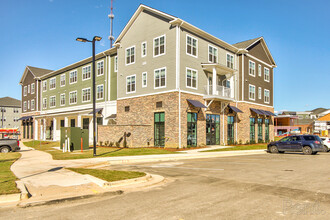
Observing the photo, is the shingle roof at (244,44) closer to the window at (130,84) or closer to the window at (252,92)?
the window at (252,92)

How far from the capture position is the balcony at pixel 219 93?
27.0 metres

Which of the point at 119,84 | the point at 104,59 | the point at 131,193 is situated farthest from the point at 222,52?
the point at 131,193

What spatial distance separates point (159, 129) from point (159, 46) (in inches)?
332

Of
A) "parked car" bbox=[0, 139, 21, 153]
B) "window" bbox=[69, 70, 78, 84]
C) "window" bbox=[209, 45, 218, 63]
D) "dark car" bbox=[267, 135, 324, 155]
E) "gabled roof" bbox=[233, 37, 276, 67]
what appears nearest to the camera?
"dark car" bbox=[267, 135, 324, 155]

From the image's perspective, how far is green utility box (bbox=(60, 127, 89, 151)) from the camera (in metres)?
22.4

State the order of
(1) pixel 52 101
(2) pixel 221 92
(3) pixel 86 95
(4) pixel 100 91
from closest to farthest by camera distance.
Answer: (2) pixel 221 92
(4) pixel 100 91
(3) pixel 86 95
(1) pixel 52 101

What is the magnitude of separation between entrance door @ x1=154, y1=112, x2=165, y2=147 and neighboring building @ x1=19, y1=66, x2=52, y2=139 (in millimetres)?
29639

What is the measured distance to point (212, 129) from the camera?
94.1 ft

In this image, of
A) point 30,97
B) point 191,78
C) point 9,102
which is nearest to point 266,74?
point 191,78

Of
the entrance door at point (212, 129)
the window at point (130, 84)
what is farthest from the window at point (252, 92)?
the window at point (130, 84)

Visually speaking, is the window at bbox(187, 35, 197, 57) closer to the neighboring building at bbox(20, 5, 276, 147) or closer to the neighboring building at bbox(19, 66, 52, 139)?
the neighboring building at bbox(20, 5, 276, 147)

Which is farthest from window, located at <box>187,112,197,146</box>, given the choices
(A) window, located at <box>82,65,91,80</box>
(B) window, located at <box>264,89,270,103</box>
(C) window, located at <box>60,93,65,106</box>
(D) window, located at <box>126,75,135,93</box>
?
(C) window, located at <box>60,93,65,106</box>

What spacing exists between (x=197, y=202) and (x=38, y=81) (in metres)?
50.4

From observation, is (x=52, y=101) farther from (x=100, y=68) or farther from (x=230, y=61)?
(x=230, y=61)
